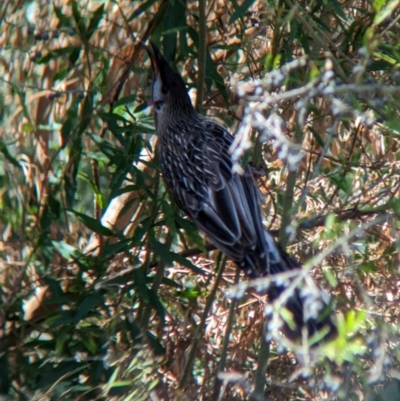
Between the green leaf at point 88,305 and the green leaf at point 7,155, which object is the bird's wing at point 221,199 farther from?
the green leaf at point 7,155

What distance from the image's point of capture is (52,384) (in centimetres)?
316

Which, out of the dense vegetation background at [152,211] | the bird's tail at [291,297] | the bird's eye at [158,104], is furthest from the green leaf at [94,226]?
the bird's eye at [158,104]

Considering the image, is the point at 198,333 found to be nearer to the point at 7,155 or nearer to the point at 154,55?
the point at 7,155

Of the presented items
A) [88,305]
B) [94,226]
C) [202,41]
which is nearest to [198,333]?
[88,305]

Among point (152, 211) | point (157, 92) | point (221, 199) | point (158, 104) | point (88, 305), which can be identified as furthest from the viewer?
point (158, 104)

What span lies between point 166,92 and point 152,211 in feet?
2.73

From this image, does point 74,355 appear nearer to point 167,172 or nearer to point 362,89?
point 167,172

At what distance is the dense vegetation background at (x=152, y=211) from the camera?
322 cm

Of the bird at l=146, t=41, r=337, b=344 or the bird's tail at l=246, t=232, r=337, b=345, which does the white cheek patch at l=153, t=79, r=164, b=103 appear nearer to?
the bird at l=146, t=41, r=337, b=344

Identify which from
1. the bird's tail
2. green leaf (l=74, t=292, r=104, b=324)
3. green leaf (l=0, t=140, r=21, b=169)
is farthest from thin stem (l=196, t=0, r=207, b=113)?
green leaf (l=74, t=292, r=104, b=324)

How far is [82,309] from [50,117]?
1488 mm

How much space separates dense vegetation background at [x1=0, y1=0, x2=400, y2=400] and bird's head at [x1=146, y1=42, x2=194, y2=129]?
74 millimetres

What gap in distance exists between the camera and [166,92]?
4250 millimetres

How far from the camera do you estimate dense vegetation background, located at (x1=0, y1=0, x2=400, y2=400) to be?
3.22 m
